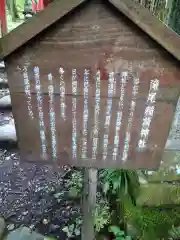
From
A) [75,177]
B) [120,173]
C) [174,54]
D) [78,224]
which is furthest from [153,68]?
[75,177]

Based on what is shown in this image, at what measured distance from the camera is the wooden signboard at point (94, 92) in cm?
111

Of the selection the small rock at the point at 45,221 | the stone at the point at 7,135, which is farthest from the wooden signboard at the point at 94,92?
the small rock at the point at 45,221

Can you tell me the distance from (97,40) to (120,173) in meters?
1.89

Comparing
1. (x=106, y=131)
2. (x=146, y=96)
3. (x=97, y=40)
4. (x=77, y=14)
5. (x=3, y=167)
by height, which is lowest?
(x=3, y=167)

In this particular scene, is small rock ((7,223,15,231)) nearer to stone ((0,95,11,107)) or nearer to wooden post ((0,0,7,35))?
stone ((0,95,11,107))

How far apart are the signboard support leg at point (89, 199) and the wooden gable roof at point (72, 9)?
34.9 inches

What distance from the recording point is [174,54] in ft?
3.64

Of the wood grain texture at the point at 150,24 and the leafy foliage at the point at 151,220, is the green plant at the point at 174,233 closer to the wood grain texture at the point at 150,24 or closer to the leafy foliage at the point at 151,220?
the leafy foliage at the point at 151,220

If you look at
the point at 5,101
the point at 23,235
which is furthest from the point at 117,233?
the point at 5,101

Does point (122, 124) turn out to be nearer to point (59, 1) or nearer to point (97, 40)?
point (97, 40)

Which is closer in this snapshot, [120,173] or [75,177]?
[120,173]

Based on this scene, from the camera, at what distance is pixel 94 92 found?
1.23m

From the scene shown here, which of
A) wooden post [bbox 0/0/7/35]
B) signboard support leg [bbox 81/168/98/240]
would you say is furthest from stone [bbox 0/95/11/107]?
wooden post [bbox 0/0/7/35]

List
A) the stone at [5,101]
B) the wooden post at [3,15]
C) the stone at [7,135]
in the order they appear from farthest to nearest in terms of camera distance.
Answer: the wooden post at [3,15] < the stone at [5,101] < the stone at [7,135]
